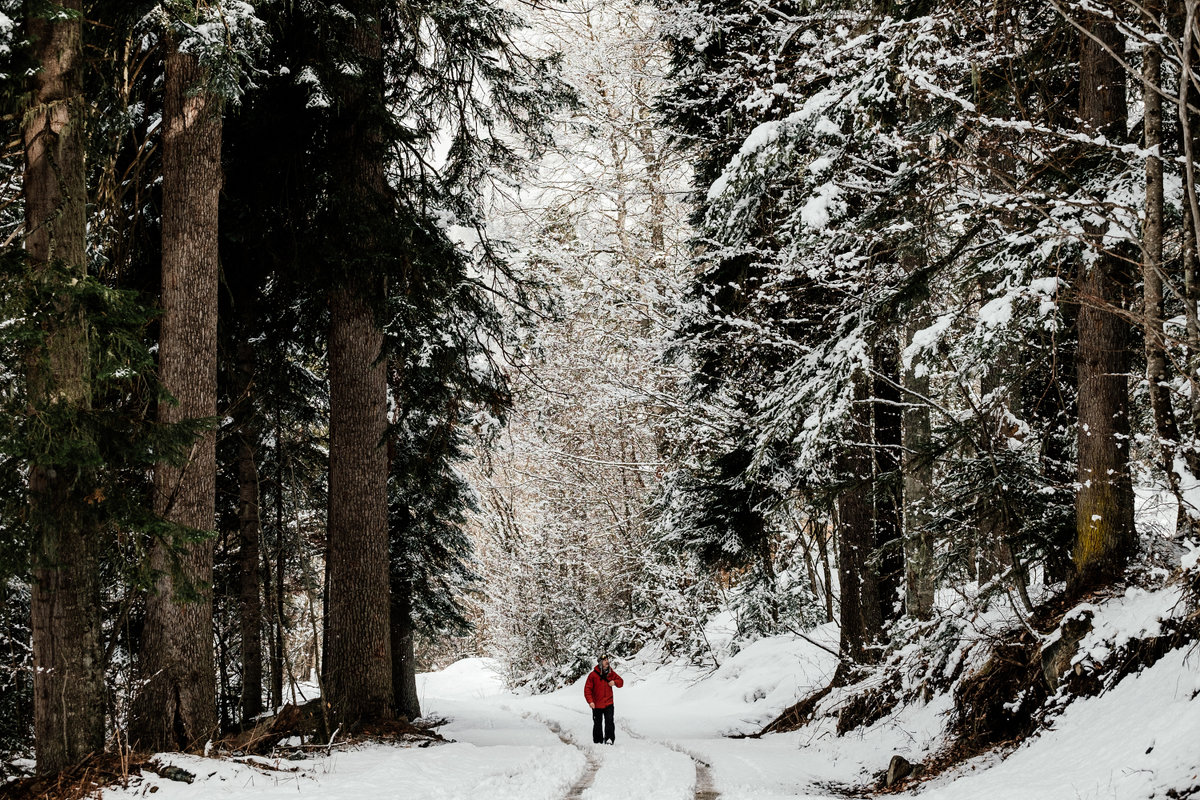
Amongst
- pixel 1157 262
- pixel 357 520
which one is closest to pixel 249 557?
pixel 357 520

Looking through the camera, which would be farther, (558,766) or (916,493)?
(916,493)

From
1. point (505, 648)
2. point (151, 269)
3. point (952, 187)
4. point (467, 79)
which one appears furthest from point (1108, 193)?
point (505, 648)

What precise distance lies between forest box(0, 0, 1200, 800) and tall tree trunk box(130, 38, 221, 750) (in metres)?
0.03

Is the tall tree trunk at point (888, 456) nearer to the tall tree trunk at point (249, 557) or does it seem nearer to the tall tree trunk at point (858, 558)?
the tall tree trunk at point (858, 558)

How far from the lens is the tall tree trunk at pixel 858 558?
1135cm

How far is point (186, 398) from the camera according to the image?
25.3 feet

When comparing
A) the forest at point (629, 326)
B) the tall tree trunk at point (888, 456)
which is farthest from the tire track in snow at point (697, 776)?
the tall tree trunk at point (888, 456)

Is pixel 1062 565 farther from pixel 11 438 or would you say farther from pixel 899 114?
pixel 11 438

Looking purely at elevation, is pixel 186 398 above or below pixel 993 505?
above

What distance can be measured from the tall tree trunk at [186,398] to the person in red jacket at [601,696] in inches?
231

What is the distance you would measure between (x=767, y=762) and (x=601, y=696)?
3294mm

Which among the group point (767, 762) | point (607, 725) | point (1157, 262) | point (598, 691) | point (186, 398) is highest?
point (1157, 262)

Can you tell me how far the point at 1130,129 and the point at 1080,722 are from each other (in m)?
4.87

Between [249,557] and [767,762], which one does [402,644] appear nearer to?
→ [249,557]
